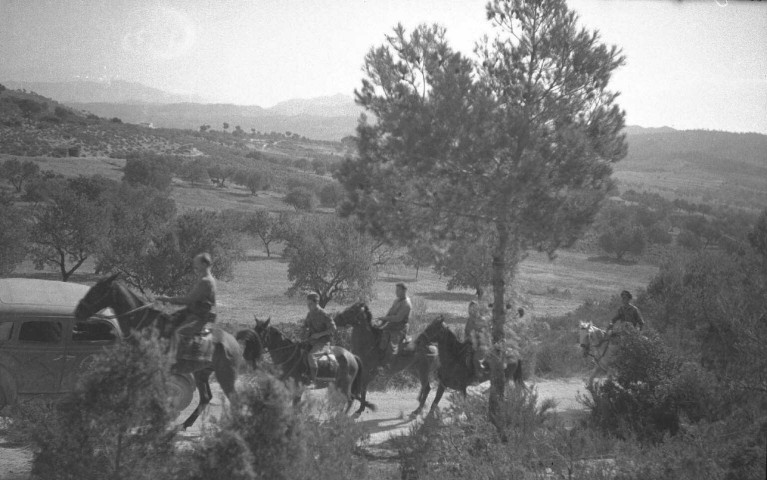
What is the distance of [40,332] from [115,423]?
457 centimetres

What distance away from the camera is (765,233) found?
2327 cm

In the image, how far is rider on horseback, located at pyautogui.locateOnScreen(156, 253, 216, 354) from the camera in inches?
344

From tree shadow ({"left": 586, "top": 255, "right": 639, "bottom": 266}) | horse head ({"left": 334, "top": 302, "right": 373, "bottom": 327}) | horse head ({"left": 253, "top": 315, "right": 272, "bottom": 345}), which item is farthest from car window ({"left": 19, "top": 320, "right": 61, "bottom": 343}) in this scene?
tree shadow ({"left": 586, "top": 255, "right": 639, "bottom": 266})

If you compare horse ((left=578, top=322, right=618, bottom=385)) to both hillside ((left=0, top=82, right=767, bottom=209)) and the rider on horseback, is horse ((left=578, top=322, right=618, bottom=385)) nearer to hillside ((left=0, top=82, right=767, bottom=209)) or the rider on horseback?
hillside ((left=0, top=82, right=767, bottom=209))

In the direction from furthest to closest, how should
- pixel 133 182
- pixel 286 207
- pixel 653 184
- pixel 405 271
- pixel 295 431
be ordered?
1. pixel 653 184
2. pixel 286 207
3. pixel 133 182
4. pixel 405 271
5. pixel 295 431

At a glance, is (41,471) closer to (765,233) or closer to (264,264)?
(765,233)

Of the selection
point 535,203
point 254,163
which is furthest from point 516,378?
point 254,163

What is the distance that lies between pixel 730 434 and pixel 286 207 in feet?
212

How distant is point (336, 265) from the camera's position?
1045 inches

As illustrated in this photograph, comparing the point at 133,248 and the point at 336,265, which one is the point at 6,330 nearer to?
the point at 336,265

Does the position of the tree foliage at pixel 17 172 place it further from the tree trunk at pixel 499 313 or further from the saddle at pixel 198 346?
the tree trunk at pixel 499 313

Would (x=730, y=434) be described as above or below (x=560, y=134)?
below

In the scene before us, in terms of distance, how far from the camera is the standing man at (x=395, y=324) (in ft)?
37.8

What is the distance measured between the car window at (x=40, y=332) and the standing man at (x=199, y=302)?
1.89 meters
